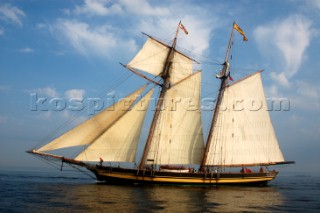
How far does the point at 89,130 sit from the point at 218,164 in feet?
65.8

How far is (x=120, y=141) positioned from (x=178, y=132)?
910 centimetres

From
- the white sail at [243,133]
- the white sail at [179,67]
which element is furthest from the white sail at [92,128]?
the white sail at [243,133]

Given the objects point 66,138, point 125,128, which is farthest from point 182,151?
point 66,138

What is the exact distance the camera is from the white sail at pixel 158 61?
51.0m

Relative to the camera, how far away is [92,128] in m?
43.6

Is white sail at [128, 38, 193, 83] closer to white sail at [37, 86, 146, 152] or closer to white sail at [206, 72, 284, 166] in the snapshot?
white sail at [37, 86, 146, 152]

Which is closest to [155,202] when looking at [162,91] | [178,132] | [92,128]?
[92,128]

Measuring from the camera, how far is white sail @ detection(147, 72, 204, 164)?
1927 inches

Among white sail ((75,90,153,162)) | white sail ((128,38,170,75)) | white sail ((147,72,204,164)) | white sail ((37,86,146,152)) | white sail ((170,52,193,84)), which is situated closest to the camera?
white sail ((37,86,146,152))

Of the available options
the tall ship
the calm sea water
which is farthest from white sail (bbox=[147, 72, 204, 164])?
the calm sea water

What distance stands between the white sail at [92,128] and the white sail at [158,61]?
654 centimetres

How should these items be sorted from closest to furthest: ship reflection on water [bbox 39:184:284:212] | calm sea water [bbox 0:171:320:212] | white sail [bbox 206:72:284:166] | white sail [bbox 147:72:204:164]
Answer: calm sea water [bbox 0:171:320:212] < ship reflection on water [bbox 39:184:284:212] < white sail [bbox 147:72:204:164] < white sail [bbox 206:72:284:166]

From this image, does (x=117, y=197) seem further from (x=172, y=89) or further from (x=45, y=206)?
(x=172, y=89)

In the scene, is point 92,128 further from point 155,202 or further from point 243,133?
point 243,133
